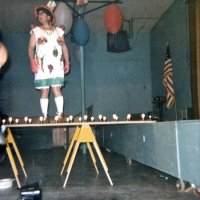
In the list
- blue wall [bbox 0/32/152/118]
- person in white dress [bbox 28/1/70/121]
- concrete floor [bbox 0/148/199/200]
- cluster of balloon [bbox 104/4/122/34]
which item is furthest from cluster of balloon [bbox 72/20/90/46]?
blue wall [bbox 0/32/152/118]

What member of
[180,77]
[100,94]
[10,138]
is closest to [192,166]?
[10,138]

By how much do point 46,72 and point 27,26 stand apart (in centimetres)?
379

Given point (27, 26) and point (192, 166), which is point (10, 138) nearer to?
point (192, 166)

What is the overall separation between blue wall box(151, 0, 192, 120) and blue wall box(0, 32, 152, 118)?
46cm

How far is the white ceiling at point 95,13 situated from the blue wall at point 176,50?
242 millimetres

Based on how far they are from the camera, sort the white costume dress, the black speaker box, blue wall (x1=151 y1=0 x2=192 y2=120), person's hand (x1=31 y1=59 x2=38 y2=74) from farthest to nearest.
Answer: the black speaker box
blue wall (x1=151 y1=0 x2=192 y2=120)
the white costume dress
person's hand (x1=31 y1=59 x2=38 y2=74)

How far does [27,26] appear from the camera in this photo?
6512mm

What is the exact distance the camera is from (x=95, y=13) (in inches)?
A: 237

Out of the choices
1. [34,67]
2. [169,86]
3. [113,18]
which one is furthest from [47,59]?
[169,86]

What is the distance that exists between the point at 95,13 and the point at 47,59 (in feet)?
10.6

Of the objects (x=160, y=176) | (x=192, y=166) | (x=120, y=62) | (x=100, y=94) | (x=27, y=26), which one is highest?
(x=27, y=26)

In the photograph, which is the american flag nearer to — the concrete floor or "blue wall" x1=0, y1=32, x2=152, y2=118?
"blue wall" x1=0, y1=32, x2=152, y2=118

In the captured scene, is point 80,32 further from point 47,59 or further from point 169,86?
point 169,86

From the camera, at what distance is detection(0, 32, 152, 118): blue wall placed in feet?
22.0
